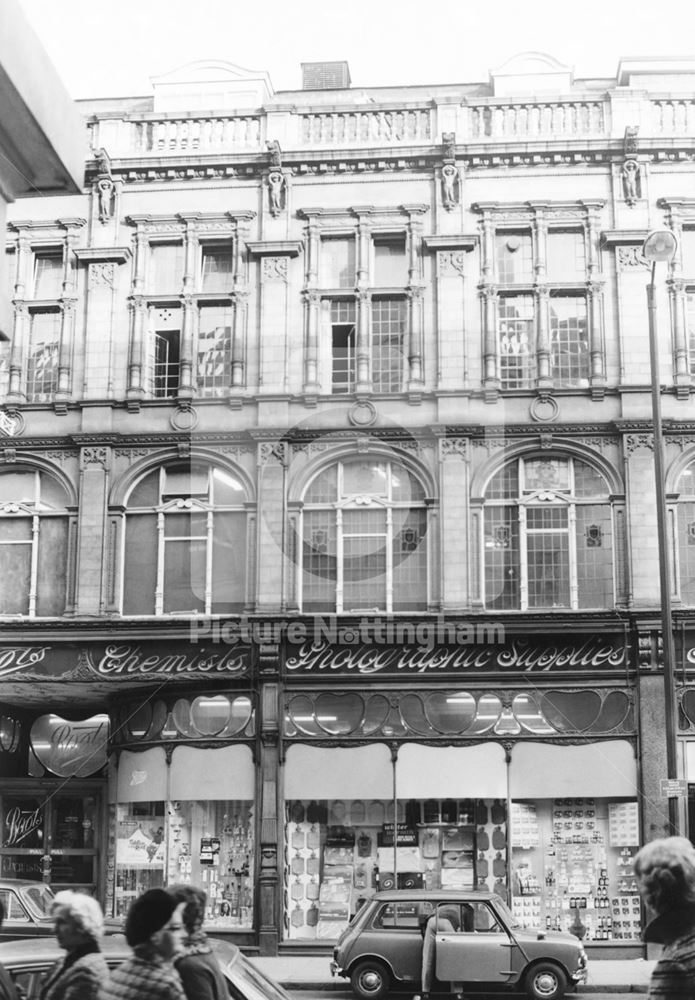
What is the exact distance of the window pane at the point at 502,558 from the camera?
26.6 m

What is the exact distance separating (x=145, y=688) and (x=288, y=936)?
5484mm

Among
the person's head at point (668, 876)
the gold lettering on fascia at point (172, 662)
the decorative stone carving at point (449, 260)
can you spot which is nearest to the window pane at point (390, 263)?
the decorative stone carving at point (449, 260)

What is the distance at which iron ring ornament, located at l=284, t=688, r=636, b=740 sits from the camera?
2556cm

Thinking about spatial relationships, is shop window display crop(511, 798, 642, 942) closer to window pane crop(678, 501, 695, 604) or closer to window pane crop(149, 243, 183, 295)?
window pane crop(678, 501, 695, 604)

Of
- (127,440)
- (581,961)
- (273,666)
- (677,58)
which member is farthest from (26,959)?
(677,58)

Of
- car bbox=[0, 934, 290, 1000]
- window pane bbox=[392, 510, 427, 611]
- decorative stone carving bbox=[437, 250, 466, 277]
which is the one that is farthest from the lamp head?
car bbox=[0, 934, 290, 1000]

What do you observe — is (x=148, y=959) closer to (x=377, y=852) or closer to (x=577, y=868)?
(x=377, y=852)

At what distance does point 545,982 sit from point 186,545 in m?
11.8

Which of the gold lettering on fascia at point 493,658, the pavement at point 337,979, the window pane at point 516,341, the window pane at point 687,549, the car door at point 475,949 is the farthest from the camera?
the window pane at point 516,341

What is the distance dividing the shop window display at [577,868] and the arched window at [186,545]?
722 centimetres

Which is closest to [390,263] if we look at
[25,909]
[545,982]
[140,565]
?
[140,565]

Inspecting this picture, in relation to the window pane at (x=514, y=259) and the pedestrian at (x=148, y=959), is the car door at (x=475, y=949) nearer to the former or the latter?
the pedestrian at (x=148, y=959)

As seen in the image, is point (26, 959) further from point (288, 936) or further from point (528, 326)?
point (528, 326)

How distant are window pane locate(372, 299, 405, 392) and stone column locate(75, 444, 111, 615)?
578 centimetres
